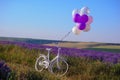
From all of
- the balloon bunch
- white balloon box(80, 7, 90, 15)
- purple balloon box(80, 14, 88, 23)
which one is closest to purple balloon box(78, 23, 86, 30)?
the balloon bunch

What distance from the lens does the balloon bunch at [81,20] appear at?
1236cm

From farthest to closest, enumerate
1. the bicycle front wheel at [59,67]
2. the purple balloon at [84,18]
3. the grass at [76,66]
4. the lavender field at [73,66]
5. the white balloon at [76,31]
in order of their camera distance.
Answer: the bicycle front wheel at [59,67] < the grass at [76,66] < the purple balloon at [84,18] < the white balloon at [76,31] < the lavender field at [73,66]

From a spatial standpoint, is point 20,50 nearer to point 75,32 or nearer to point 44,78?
point 75,32

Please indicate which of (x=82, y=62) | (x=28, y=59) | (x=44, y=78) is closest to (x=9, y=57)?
(x=28, y=59)

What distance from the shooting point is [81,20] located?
490 inches

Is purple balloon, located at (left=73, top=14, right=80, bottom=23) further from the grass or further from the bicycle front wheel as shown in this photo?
the grass

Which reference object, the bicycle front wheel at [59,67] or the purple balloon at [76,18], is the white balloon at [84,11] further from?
the bicycle front wheel at [59,67]

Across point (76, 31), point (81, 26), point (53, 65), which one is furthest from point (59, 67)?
point (81, 26)

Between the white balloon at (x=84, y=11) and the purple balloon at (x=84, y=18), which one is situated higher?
the white balloon at (x=84, y=11)

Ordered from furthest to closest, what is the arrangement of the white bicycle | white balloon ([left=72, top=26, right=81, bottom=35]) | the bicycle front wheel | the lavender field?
the bicycle front wheel, the white bicycle, white balloon ([left=72, top=26, right=81, bottom=35]), the lavender field

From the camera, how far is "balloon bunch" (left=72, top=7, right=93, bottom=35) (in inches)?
487

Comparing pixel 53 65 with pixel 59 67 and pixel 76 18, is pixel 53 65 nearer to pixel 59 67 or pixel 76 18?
pixel 59 67

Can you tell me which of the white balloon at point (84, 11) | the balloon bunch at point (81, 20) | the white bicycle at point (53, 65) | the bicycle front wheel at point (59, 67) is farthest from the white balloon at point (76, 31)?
the bicycle front wheel at point (59, 67)

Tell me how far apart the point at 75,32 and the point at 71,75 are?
6.37 feet
